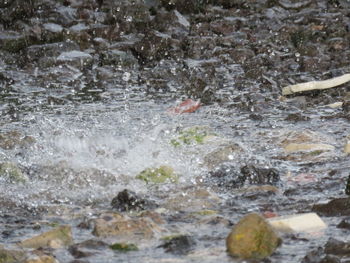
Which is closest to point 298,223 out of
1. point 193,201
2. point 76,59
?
point 193,201

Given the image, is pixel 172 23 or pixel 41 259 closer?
pixel 41 259

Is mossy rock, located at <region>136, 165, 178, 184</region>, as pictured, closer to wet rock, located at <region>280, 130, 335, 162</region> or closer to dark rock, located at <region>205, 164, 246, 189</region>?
dark rock, located at <region>205, 164, 246, 189</region>

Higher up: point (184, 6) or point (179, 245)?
point (184, 6)

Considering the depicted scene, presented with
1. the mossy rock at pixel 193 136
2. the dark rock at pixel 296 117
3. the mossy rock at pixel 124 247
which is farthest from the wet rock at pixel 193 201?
the dark rock at pixel 296 117

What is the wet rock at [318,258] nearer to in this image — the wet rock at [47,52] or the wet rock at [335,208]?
the wet rock at [335,208]

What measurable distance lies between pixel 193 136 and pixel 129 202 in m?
1.84

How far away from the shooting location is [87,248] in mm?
4664

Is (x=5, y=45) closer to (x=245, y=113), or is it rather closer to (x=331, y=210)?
(x=245, y=113)

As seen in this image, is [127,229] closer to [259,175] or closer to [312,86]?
[259,175]

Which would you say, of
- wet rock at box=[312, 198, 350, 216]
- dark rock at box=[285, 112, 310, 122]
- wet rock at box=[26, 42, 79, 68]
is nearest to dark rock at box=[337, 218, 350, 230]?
wet rock at box=[312, 198, 350, 216]

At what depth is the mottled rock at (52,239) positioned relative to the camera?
4.71 metres

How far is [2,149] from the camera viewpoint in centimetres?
691

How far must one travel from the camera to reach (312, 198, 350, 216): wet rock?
202 inches

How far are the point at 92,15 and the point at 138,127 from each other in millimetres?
3648
